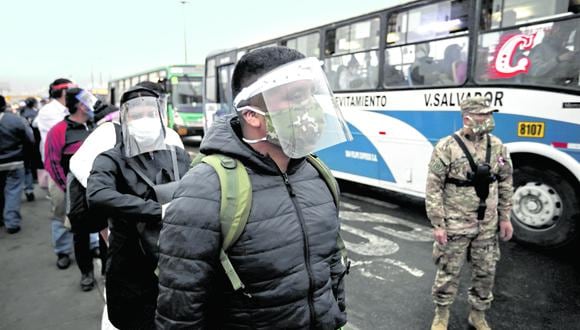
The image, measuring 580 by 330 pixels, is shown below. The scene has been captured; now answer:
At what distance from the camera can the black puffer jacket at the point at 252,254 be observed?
128 cm

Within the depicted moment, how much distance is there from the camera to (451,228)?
10.1 feet

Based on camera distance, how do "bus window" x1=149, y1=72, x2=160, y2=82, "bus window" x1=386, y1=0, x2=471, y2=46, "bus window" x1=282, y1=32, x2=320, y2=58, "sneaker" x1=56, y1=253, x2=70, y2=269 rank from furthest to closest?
1. "bus window" x1=149, y1=72, x2=160, y2=82
2. "bus window" x1=282, y1=32, x2=320, y2=58
3. "bus window" x1=386, y1=0, x2=471, y2=46
4. "sneaker" x1=56, y1=253, x2=70, y2=269

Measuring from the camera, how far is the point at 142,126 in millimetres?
2412

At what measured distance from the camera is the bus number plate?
16.1ft

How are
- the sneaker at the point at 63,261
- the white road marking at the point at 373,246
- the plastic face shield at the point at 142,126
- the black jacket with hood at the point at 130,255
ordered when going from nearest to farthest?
1. the black jacket with hood at the point at 130,255
2. the plastic face shield at the point at 142,126
3. the sneaker at the point at 63,261
4. the white road marking at the point at 373,246

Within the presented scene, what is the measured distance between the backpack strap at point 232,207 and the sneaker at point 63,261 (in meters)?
3.84

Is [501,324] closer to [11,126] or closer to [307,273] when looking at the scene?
[307,273]

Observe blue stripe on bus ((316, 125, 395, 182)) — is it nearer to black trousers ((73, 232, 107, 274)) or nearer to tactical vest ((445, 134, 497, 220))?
tactical vest ((445, 134, 497, 220))

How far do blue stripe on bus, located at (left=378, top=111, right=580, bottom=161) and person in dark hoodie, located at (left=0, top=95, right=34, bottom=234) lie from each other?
5415mm

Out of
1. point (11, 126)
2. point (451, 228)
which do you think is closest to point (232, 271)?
point (451, 228)

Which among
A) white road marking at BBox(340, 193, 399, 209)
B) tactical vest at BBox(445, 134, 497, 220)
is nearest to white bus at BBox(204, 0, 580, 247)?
white road marking at BBox(340, 193, 399, 209)

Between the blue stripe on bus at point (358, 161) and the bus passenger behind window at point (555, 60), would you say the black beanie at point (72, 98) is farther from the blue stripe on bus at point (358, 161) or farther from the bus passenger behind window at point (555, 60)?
the bus passenger behind window at point (555, 60)

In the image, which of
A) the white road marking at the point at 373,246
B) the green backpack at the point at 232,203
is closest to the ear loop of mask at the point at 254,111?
the green backpack at the point at 232,203

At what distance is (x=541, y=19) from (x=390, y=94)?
2320mm
